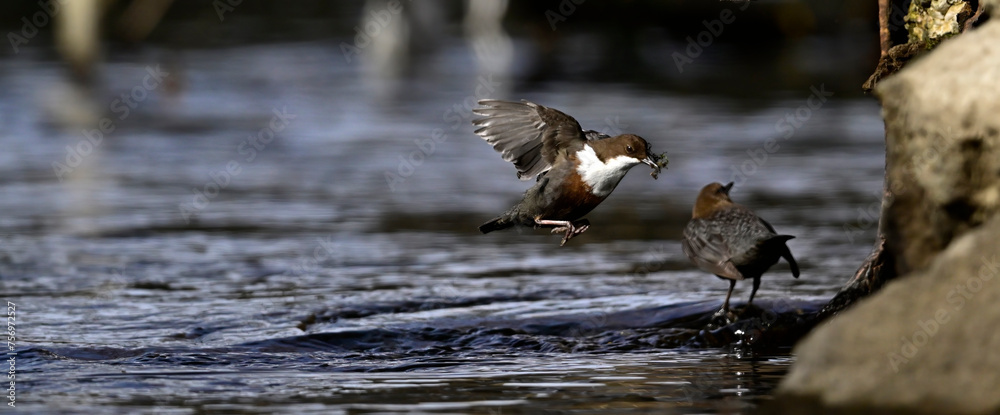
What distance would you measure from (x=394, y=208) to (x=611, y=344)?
479cm

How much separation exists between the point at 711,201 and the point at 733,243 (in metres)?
0.53

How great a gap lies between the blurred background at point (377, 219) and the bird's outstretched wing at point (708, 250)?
40 cm

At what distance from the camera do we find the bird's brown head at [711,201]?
6934 mm

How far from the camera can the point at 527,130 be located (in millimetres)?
6258

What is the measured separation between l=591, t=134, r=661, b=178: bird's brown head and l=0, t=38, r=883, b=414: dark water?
0.90 metres

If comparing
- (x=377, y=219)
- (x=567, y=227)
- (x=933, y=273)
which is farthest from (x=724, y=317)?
(x=377, y=219)

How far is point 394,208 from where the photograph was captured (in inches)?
444

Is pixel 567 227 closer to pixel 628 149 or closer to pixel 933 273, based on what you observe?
pixel 628 149

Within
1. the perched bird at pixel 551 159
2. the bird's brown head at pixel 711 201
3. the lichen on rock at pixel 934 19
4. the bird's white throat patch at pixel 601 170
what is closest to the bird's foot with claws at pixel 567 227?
the perched bird at pixel 551 159

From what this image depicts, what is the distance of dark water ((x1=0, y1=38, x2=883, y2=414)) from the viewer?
5.66m

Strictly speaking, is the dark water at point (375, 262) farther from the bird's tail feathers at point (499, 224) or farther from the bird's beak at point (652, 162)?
the bird's beak at point (652, 162)

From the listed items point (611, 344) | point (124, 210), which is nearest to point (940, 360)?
point (611, 344)

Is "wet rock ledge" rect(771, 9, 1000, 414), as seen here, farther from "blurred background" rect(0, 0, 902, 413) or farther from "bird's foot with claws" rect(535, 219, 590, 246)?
"bird's foot with claws" rect(535, 219, 590, 246)

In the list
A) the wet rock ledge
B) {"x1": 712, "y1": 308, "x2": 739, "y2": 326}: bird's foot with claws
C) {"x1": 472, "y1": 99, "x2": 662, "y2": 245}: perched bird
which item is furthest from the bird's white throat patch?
the wet rock ledge
